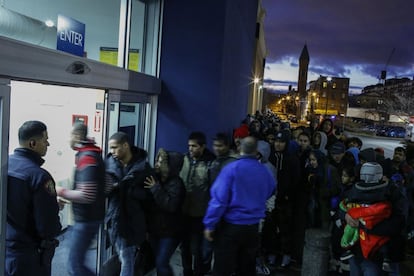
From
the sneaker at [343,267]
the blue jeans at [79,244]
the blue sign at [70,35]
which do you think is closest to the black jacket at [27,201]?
the blue jeans at [79,244]

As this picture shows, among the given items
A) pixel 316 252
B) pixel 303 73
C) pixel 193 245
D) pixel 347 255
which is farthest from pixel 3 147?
pixel 303 73

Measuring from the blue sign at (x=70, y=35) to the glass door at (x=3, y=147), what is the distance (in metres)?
1.00

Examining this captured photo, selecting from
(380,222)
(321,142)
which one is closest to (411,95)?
(321,142)

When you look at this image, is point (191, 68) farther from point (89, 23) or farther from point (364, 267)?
point (364, 267)

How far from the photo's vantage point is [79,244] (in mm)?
3672

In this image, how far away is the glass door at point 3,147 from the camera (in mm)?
2789

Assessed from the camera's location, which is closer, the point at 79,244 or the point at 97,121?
the point at 79,244

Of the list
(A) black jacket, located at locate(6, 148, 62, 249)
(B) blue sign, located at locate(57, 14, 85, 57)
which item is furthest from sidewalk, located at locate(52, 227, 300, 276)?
(B) blue sign, located at locate(57, 14, 85, 57)

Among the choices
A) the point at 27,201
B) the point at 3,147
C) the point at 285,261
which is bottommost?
the point at 285,261

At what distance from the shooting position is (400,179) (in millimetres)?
5859

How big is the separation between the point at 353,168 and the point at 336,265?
1539mm

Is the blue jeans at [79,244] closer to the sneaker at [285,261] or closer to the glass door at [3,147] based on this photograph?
the glass door at [3,147]

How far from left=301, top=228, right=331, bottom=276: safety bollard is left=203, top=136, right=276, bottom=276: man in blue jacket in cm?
116

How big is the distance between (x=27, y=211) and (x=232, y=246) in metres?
1.99
